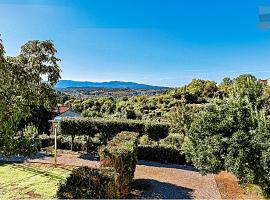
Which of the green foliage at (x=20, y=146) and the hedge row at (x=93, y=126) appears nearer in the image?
the green foliage at (x=20, y=146)

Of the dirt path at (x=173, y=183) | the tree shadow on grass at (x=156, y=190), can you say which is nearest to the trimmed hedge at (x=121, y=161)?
the tree shadow on grass at (x=156, y=190)

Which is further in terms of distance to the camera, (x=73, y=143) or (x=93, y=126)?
(x=73, y=143)

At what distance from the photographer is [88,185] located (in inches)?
291

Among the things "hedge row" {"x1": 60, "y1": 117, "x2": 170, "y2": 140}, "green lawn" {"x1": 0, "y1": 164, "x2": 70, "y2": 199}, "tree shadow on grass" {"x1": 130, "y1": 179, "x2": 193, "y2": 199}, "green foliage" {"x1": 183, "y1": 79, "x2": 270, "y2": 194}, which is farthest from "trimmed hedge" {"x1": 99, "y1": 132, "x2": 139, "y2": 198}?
"hedge row" {"x1": 60, "y1": 117, "x2": 170, "y2": 140}

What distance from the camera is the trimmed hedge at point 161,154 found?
21.3 meters

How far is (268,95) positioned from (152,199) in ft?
19.3

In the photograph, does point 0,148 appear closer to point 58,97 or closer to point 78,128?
point 58,97

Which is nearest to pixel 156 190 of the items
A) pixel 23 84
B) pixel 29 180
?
pixel 29 180

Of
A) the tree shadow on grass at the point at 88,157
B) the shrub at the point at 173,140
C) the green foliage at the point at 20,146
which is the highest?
the green foliage at the point at 20,146

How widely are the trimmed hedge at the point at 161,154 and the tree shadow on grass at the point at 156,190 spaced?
499 centimetres

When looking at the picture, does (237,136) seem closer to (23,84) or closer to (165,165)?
(23,84)

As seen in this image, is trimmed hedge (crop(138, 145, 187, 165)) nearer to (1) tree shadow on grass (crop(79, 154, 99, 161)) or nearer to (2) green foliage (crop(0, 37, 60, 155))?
(1) tree shadow on grass (crop(79, 154, 99, 161))

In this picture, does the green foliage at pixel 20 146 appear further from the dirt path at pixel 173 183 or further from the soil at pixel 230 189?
the soil at pixel 230 189

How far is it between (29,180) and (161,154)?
879cm
